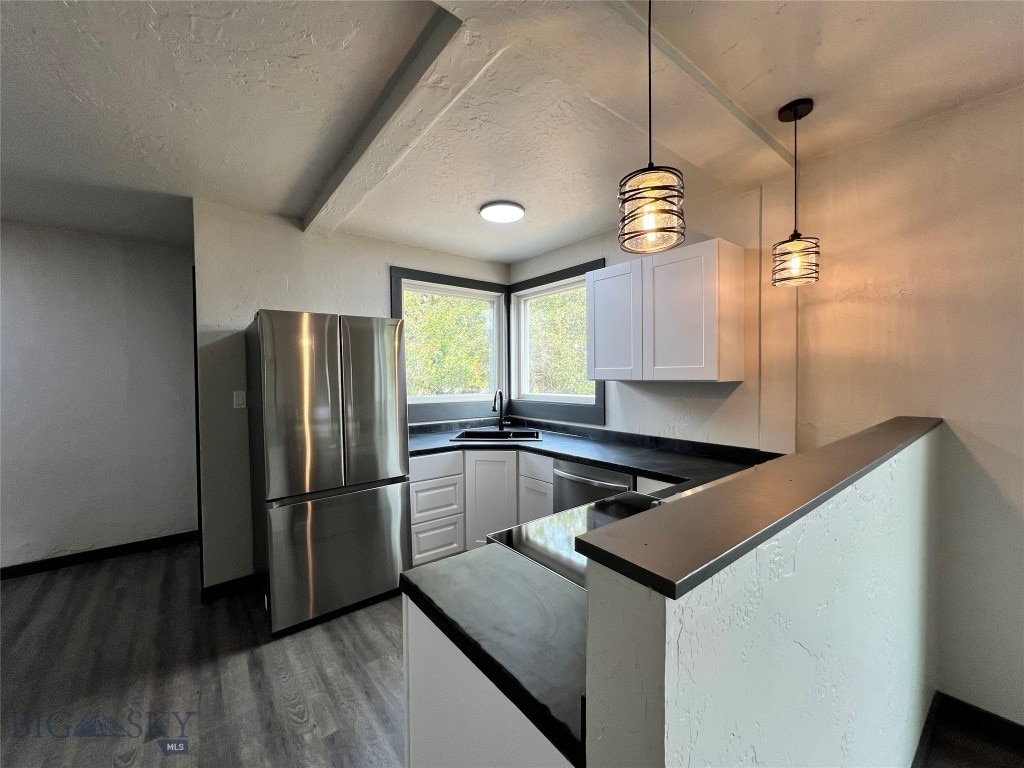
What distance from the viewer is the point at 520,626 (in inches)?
29.2

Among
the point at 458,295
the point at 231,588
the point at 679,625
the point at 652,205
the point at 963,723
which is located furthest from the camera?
the point at 458,295

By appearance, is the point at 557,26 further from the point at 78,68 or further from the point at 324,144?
the point at 78,68

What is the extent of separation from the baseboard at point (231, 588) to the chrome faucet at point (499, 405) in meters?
2.01

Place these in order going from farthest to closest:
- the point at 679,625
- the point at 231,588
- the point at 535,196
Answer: the point at 231,588 < the point at 535,196 < the point at 679,625

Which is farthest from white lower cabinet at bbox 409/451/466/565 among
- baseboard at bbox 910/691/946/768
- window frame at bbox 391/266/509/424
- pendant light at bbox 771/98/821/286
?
baseboard at bbox 910/691/946/768

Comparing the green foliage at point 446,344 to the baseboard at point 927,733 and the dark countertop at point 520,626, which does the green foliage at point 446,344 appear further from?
the baseboard at point 927,733

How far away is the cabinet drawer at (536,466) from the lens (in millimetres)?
2590

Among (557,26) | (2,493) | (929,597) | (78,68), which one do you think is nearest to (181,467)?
(2,493)

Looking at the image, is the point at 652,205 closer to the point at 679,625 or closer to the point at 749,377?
the point at 679,625

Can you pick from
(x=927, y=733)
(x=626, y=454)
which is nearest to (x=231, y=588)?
(x=626, y=454)

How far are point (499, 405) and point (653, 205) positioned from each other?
2.74 meters

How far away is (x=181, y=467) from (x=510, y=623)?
3573mm

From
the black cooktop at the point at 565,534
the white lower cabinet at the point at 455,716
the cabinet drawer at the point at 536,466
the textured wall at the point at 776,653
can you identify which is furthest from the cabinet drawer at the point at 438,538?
the textured wall at the point at 776,653

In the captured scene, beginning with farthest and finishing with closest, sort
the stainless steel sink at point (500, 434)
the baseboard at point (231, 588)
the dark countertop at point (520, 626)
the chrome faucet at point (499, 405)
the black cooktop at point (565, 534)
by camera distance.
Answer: the chrome faucet at point (499, 405), the stainless steel sink at point (500, 434), the baseboard at point (231, 588), the black cooktop at point (565, 534), the dark countertop at point (520, 626)
